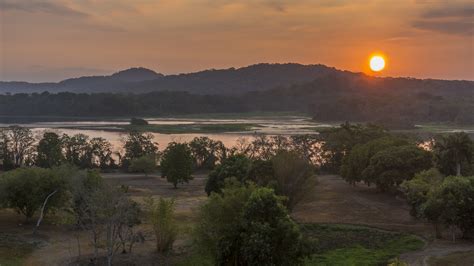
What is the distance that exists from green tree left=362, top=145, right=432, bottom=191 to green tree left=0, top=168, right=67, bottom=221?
3439cm

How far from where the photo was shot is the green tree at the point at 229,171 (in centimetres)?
5091

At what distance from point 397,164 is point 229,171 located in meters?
20.0

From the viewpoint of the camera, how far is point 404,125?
176 meters

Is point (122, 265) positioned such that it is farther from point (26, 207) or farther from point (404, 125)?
point (404, 125)

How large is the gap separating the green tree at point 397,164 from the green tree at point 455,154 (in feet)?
5.82

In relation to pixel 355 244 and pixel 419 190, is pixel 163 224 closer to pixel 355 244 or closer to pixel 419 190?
pixel 355 244

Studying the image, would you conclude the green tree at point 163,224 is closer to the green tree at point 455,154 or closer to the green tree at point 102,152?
the green tree at point 455,154

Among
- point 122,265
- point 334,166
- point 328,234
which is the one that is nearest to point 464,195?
point 328,234

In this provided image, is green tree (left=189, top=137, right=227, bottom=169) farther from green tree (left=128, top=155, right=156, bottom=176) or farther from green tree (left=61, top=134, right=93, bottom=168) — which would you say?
green tree (left=61, top=134, right=93, bottom=168)

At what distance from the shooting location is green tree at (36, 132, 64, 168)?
85.4 m

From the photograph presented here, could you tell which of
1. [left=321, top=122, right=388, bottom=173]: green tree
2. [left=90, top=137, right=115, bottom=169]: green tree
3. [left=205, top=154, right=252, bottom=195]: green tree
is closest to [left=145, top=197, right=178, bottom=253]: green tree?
[left=205, top=154, right=252, bottom=195]: green tree

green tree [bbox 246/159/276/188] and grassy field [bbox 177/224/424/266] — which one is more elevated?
green tree [bbox 246/159/276/188]

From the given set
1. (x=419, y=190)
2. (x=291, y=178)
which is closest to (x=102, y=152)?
(x=291, y=178)

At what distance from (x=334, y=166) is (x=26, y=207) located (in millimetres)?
55463
